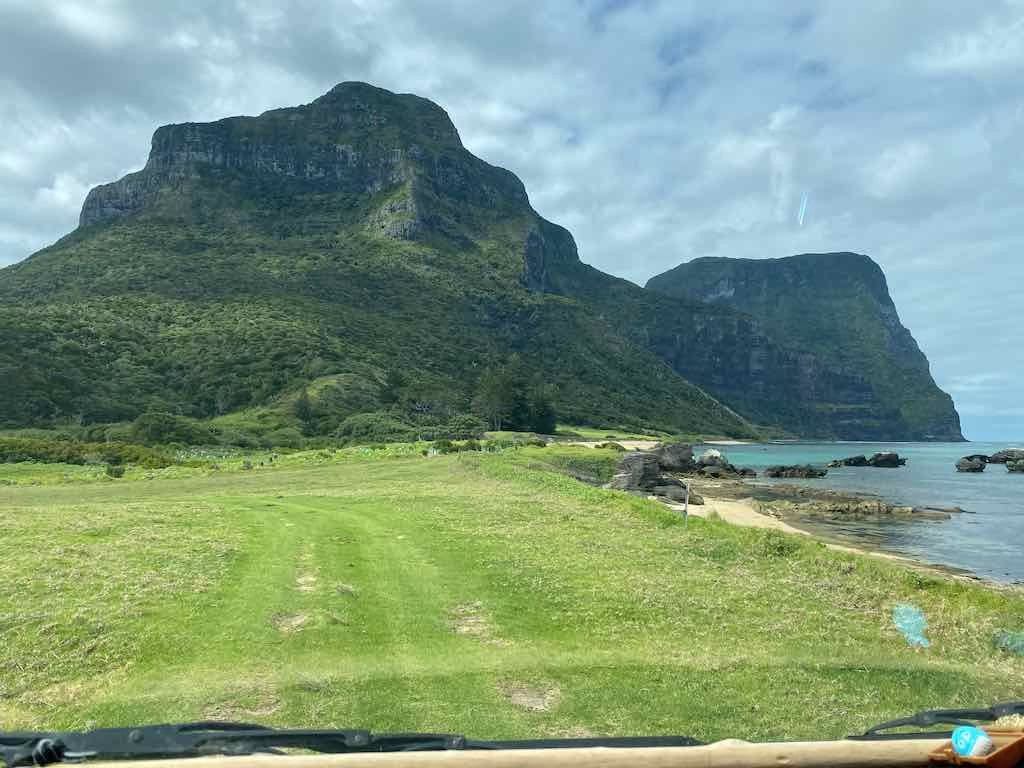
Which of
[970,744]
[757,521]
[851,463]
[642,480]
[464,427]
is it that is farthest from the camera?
[851,463]

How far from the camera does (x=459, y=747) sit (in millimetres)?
3607

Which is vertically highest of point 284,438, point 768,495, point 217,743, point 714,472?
point 217,743

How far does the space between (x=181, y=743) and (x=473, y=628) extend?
8262 millimetres

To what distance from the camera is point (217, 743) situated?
12.8 feet

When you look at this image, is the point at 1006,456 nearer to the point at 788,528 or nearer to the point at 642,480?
the point at 642,480

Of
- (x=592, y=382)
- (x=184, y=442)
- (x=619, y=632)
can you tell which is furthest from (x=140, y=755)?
(x=592, y=382)

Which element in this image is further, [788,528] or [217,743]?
[788,528]

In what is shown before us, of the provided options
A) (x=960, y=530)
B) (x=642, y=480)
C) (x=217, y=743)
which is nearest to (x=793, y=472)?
(x=642, y=480)

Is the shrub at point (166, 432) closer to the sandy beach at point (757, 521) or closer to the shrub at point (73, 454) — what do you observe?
the shrub at point (73, 454)

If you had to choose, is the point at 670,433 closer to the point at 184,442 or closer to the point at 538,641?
the point at 184,442

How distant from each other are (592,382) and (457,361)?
53.5 metres

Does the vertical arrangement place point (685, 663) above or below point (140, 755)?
below

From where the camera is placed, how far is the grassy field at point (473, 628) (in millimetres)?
8227

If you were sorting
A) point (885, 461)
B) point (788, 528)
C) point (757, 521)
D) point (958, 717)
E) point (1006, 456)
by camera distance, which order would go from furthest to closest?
point (1006, 456), point (885, 461), point (757, 521), point (788, 528), point (958, 717)
